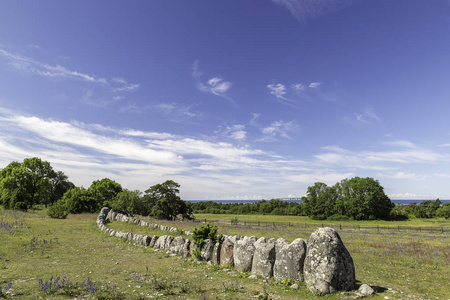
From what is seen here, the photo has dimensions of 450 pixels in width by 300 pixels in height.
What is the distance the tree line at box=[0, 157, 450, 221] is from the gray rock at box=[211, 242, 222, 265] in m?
43.1

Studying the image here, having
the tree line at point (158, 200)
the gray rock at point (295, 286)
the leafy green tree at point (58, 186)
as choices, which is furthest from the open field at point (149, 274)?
the leafy green tree at point (58, 186)

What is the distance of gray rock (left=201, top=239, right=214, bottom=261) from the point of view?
633 inches

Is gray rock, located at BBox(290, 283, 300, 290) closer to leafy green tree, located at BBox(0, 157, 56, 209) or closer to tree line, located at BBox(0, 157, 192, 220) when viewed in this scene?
tree line, located at BBox(0, 157, 192, 220)

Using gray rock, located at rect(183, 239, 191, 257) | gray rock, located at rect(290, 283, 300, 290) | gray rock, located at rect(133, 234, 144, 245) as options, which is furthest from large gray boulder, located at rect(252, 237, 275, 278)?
gray rock, located at rect(133, 234, 144, 245)

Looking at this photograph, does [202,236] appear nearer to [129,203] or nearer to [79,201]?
[129,203]

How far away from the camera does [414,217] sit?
102438 millimetres

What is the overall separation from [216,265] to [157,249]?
8.03 m

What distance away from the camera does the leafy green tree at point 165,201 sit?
57.5 meters

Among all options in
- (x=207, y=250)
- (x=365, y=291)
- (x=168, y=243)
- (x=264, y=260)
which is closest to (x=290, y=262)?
(x=264, y=260)

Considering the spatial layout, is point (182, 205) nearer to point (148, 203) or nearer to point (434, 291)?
point (148, 203)

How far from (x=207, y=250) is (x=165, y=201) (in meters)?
45.0

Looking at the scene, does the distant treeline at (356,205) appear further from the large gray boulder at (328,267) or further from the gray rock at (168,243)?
the large gray boulder at (328,267)

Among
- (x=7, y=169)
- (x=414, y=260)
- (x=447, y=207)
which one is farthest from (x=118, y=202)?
(x=447, y=207)

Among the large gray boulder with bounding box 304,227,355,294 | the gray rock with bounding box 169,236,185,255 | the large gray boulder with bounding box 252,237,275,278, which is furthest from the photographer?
the gray rock with bounding box 169,236,185,255
